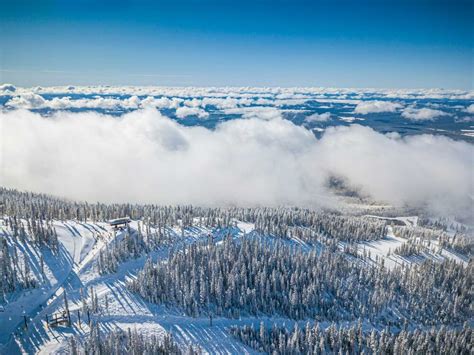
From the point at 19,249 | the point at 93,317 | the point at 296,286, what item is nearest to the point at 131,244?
the point at 93,317

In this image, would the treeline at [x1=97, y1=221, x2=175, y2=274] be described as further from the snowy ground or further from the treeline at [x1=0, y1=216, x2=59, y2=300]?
the treeline at [x1=0, y1=216, x2=59, y2=300]

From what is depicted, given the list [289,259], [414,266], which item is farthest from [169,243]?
[414,266]

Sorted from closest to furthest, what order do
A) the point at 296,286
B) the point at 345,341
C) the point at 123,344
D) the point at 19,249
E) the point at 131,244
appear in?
the point at 123,344 < the point at 345,341 < the point at 19,249 < the point at 296,286 < the point at 131,244

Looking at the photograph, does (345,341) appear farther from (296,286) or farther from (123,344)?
(123,344)

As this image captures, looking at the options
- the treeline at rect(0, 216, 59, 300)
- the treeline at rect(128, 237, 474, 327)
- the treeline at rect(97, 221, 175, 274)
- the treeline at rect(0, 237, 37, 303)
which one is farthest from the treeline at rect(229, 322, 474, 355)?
the treeline at rect(0, 216, 59, 300)

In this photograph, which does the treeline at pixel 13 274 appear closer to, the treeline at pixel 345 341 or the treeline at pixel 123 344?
the treeline at pixel 123 344

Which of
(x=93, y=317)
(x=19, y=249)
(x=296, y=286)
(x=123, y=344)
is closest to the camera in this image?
(x=123, y=344)

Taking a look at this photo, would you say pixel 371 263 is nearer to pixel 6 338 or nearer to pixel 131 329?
pixel 131 329
